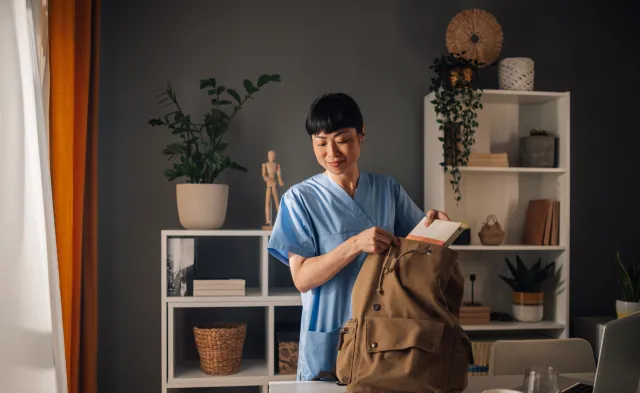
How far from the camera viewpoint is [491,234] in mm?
3150

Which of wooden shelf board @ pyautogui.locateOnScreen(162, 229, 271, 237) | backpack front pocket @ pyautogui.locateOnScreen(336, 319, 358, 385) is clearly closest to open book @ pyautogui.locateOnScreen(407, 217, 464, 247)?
backpack front pocket @ pyautogui.locateOnScreen(336, 319, 358, 385)

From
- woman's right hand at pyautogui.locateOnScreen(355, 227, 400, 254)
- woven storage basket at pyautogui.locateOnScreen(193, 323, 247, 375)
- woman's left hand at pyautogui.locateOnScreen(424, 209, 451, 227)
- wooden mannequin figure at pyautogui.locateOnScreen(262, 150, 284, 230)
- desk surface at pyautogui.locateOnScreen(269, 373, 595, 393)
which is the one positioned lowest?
woven storage basket at pyautogui.locateOnScreen(193, 323, 247, 375)

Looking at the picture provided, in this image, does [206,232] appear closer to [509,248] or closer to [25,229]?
[25,229]

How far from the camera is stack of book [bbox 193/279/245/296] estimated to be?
2879 mm

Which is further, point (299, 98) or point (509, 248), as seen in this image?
point (299, 98)

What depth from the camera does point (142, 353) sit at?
10.5 feet

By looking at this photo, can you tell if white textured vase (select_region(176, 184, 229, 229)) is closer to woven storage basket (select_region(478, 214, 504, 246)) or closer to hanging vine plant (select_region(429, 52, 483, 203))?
hanging vine plant (select_region(429, 52, 483, 203))

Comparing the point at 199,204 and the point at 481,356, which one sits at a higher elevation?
the point at 199,204

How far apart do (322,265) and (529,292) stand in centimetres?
178

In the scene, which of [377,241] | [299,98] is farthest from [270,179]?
[377,241]

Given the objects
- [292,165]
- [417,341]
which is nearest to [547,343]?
[417,341]

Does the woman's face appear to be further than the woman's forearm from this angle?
Yes

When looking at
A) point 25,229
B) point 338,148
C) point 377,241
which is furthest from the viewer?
point 25,229

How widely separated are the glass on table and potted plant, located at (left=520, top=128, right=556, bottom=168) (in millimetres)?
1892
